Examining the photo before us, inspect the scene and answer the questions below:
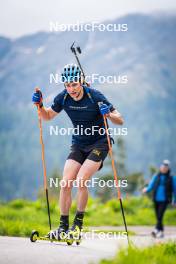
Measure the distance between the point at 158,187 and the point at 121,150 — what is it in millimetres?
36634

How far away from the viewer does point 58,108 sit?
8.13 meters

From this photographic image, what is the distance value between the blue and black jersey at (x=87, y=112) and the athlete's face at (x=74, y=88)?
0.13 m

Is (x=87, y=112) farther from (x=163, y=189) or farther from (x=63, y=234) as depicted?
(x=163, y=189)

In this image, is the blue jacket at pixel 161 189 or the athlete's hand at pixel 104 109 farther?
the blue jacket at pixel 161 189

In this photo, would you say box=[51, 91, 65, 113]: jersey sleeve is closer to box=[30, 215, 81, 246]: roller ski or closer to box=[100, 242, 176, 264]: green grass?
box=[30, 215, 81, 246]: roller ski

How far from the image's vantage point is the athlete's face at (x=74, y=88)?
7.59m

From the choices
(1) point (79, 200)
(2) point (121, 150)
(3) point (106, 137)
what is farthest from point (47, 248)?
(2) point (121, 150)

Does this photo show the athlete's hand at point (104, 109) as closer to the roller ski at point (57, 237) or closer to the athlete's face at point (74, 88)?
the athlete's face at point (74, 88)

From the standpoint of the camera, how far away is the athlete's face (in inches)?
299

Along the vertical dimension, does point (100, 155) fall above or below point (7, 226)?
above

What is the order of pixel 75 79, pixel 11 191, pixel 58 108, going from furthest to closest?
pixel 11 191
pixel 58 108
pixel 75 79

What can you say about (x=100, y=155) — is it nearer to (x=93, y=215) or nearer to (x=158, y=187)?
(x=158, y=187)

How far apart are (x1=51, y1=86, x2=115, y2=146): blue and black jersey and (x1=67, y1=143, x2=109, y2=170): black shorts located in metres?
0.08

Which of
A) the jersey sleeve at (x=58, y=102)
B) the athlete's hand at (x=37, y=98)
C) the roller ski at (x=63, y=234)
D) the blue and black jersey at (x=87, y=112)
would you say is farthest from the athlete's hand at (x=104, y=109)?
the roller ski at (x=63, y=234)
